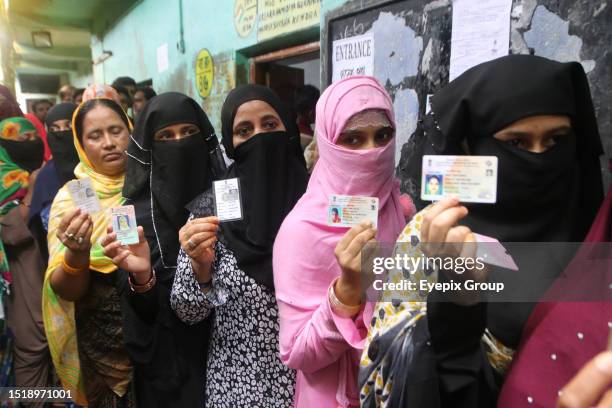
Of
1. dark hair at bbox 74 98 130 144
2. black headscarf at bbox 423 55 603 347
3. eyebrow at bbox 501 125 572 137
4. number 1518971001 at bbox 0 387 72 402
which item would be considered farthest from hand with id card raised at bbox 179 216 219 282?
number 1518971001 at bbox 0 387 72 402

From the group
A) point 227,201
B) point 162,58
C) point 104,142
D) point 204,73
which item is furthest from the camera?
point 162,58

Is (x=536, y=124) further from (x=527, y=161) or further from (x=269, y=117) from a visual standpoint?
(x=269, y=117)

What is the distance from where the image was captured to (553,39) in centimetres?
147

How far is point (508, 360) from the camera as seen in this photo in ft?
3.07

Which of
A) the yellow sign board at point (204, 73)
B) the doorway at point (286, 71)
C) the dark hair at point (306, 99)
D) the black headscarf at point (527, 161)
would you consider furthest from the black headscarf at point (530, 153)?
the yellow sign board at point (204, 73)

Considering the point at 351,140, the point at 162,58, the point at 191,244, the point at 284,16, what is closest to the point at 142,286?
the point at 191,244

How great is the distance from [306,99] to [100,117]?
1787 millimetres

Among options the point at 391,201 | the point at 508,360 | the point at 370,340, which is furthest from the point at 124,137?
the point at 508,360

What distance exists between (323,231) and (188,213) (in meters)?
0.76

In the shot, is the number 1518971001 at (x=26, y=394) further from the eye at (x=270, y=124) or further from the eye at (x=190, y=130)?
the eye at (x=270, y=124)

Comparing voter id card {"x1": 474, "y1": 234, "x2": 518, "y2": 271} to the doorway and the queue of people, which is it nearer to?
the queue of people

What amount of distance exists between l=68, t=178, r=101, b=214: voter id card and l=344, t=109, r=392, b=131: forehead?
984mm

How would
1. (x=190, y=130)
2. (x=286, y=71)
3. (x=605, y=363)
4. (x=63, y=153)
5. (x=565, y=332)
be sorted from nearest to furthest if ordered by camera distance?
(x=605, y=363), (x=565, y=332), (x=190, y=130), (x=63, y=153), (x=286, y=71)

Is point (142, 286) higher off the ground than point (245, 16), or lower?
lower
